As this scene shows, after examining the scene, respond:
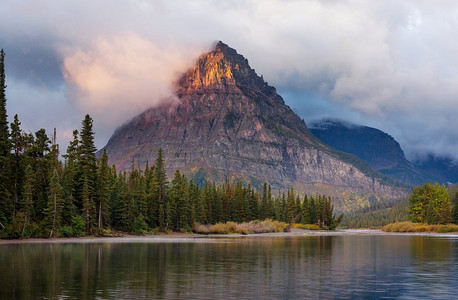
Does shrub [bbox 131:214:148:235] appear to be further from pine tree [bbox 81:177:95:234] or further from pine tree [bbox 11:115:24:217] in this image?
pine tree [bbox 11:115:24:217]

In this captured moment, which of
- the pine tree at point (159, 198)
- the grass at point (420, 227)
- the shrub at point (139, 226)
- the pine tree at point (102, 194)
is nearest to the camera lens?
the pine tree at point (102, 194)

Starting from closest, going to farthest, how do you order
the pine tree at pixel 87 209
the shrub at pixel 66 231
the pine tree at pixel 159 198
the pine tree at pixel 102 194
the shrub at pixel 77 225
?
the shrub at pixel 66 231 < the shrub at pixel 77 225 < the pine tree at pixel 87 209 < the pine tree at pixel 102 194 < the pine tree at pixel 159 198

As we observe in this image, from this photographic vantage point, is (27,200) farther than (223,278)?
Yes

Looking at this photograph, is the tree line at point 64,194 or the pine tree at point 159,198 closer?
the tree line at point 64,194

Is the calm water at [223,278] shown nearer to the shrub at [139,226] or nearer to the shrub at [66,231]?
the shrub at [66,231]

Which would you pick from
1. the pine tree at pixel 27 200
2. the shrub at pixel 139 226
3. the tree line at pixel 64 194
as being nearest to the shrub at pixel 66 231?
the tree line at pixel 64 194

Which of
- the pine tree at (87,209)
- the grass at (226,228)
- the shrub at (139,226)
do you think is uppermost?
the pine tree at (87,209)

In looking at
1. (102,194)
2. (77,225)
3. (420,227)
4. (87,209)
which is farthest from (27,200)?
(420,227)

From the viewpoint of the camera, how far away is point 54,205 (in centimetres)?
10138

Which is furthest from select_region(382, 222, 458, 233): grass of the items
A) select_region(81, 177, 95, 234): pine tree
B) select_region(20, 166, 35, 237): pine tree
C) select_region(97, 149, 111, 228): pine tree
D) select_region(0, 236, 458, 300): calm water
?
select_region(20, 166, 35, 237): pine tree

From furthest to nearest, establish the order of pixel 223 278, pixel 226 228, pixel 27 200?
pixel 226 228 → pixel 27 200 → pixel 223 278

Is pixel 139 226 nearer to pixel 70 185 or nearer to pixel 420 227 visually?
pixel 70 185

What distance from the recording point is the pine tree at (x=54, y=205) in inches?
3979

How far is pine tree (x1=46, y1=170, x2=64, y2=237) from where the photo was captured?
101m
